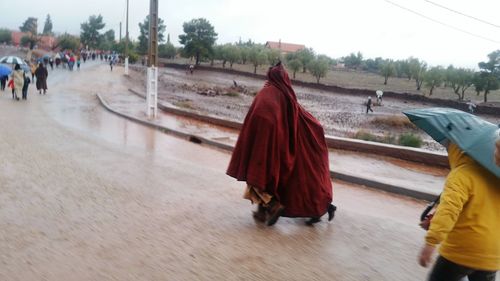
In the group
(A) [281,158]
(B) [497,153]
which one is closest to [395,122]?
(A) [281,158]

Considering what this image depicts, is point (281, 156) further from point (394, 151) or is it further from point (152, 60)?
point (152, 60)

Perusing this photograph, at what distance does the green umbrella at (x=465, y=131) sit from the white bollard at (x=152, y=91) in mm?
12414

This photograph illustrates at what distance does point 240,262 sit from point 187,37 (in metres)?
73.9

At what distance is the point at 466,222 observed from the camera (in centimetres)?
248

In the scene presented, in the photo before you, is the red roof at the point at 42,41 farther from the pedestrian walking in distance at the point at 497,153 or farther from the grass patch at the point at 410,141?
the pedestrian walking in distance at the point at 497,153

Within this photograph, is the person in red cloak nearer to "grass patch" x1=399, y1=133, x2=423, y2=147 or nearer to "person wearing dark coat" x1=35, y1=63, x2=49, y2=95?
"grass patch" x1=399, y1=133, x2=423, y2=147

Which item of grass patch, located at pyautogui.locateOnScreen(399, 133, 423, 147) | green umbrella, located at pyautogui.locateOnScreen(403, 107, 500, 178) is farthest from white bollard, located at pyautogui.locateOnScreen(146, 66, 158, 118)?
Answer: green umbrella, located at pyautogui.locateOnScreen(403, 107, 500, 178)

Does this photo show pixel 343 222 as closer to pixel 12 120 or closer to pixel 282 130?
pixel 282 130

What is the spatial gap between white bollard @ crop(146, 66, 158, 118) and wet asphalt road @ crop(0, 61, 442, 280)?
615 centimetres

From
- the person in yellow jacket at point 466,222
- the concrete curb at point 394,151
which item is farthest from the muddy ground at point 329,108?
the person in yellow jacket at point 466,222

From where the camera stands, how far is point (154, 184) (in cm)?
662

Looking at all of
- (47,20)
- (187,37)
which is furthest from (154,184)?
(47,20)

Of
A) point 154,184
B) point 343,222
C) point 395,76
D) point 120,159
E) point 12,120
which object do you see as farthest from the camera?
point 395,76

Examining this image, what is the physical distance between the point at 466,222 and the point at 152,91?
13.2m
